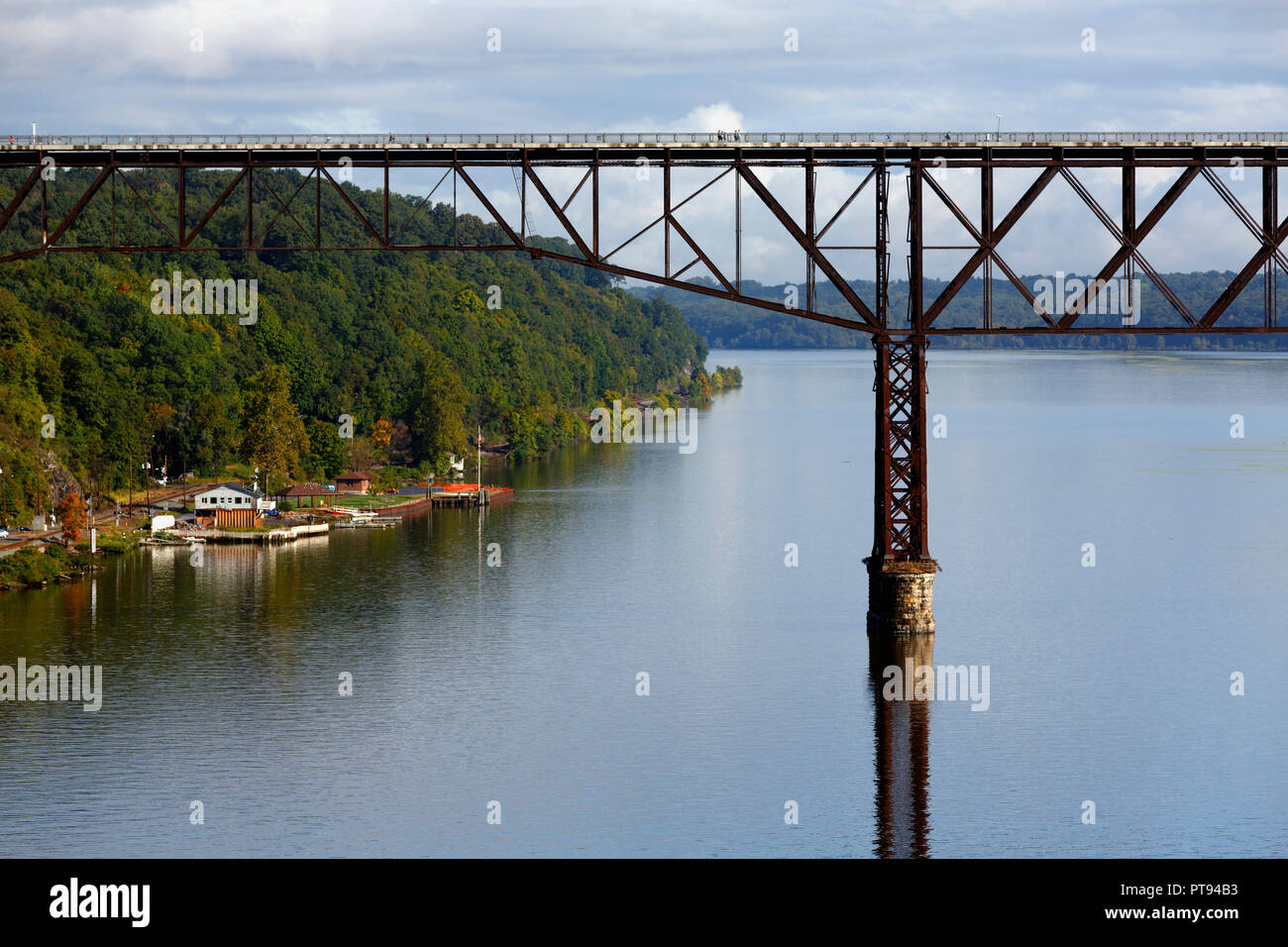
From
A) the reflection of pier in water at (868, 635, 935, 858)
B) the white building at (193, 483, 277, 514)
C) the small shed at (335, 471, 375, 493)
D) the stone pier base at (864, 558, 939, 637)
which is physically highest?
the small shed at (335, 471, 375, 493)

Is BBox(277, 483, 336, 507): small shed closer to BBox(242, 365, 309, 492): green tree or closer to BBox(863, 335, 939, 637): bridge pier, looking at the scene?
BBox(242, 365, 309, 492): green tree

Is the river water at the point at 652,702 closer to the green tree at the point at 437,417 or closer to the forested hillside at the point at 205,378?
the forested hillside at the point at 205,378

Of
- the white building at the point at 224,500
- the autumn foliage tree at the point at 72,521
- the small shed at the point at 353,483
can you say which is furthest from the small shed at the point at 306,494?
the autumn foliage tree at the point at 72,521

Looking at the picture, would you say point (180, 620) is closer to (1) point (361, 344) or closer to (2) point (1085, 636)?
(2) point (1085, 636)

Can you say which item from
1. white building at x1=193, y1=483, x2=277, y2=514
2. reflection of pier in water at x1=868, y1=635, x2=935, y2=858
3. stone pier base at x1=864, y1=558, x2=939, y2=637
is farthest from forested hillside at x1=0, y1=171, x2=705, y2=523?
reflection of pier in water at x1=868, y1=635, x2=935, y2=858

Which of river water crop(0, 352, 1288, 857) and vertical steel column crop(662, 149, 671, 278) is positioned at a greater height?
vertical steel column crop(662, 149, 671, 278)
